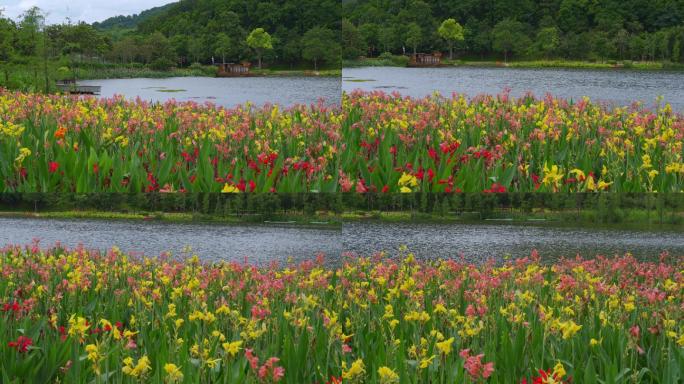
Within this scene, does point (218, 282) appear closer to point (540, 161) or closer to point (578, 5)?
point (540, 161)

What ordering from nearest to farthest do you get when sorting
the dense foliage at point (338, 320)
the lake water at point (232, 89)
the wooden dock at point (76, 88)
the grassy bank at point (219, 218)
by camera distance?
the dense foliage at point (338, 320)
the grassy bank at point (219, 218)
the lake water at point (232, 89)
the wooden dock at point (76, 88)

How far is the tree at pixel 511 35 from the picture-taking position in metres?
7.47

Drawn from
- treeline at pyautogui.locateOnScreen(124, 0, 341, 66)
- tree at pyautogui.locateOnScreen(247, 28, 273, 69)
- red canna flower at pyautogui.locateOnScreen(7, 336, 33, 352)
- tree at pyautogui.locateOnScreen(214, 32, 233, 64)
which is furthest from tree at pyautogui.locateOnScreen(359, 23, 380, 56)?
red canna flower at pyautogui.locateOnScreen(7, 336, 33, 352)

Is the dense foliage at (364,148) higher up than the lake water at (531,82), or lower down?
lower down

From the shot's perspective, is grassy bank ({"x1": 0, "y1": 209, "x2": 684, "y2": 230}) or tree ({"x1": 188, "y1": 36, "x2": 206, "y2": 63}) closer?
grassy bank ({"x1": 0, "y1": 209, "x2": 684, "y2": 230})

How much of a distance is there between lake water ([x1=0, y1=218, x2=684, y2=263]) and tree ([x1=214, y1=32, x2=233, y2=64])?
2.30 metres

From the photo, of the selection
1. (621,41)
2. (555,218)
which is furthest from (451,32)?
(555,218)

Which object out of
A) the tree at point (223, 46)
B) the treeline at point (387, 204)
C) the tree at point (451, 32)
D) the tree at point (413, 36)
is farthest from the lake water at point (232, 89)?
the treeline at point (387, 204)

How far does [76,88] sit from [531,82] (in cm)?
523

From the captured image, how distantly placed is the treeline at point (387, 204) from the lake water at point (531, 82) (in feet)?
4.52

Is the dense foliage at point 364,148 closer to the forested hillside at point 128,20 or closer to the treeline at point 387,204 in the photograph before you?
the treeline at point 387,204

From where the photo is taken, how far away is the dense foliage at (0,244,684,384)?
4320mm

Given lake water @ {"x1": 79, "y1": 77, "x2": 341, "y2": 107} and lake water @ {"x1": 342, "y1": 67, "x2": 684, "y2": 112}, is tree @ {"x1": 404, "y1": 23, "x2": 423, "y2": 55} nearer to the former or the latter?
lake water @ {"x1": 342, "y1": 67, "x2": 684, "y2": 112}

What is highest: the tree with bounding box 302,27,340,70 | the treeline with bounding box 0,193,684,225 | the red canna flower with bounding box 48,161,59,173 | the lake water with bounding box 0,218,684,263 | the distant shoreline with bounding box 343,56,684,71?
the tree with bounding box 302,27,340,70
